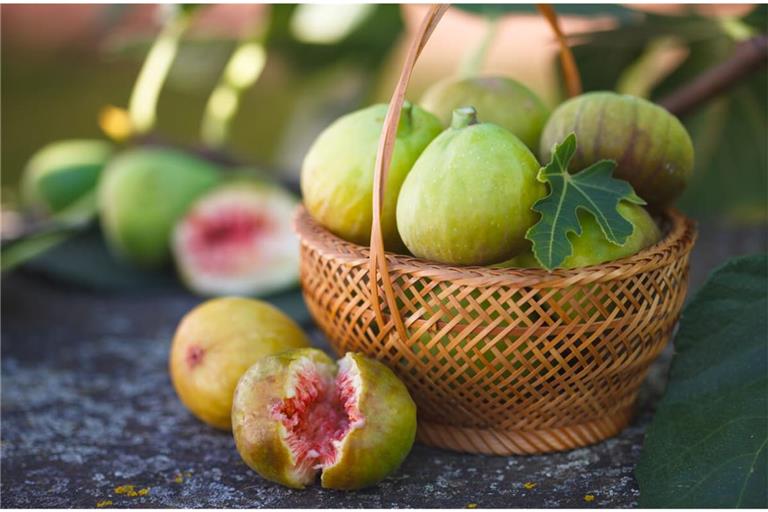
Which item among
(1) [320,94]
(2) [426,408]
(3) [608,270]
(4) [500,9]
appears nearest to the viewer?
(3) [608,270]

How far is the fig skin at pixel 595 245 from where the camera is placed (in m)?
1.06

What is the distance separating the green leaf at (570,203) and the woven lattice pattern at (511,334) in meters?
0.04

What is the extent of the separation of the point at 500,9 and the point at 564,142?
0.78 metres

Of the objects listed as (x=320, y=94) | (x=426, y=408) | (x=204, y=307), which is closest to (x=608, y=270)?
(x=426, y=408)

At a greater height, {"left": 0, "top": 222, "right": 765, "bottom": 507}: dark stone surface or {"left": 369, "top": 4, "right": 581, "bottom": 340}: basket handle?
{"left": 369, "top": 4, "right": 581, "bottom": 340}: basket handle

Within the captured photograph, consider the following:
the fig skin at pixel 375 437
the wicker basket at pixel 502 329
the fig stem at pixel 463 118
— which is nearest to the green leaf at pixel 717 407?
the wicker basket at pixel 502 329

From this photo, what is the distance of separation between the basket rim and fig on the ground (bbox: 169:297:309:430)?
163 mm

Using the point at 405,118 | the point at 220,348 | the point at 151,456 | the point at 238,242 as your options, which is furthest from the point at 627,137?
the point at 238,242

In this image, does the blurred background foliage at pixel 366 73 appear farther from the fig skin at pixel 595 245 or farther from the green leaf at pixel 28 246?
the fig skin at pixel 595 245

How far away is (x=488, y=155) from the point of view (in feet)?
3.34

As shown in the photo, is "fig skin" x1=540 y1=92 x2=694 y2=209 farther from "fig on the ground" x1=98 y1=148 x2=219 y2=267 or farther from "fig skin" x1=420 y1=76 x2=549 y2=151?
"fig on the ground" x1=98 y1=148 x2=219 y2=267

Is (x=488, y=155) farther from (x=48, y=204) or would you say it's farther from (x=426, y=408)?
(x=48, y=204)

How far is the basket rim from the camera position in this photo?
1002mm

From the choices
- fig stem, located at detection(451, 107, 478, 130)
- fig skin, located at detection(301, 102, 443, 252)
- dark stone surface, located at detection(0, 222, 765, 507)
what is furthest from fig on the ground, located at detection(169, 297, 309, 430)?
fig stem, located at detection(451, 107, 478, 130)
